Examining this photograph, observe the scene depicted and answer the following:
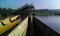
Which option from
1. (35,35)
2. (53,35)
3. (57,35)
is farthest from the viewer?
(35,35)

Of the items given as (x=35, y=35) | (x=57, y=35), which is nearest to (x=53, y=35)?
(x=57, y=35)

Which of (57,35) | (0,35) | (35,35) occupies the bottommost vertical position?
(35,35)

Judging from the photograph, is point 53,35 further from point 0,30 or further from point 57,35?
point 0,30

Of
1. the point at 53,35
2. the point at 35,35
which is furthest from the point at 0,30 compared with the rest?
the point at 35,35

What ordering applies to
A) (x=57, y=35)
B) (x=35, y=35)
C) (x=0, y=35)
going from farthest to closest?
(x=35, y=35) → (x=0, y=35) → (x=57, y=35)

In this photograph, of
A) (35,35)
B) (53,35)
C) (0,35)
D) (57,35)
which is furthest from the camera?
(35,35)

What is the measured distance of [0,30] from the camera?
537cm

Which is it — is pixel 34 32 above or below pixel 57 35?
below

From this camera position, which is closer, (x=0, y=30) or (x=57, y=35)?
(x=57, y=35)

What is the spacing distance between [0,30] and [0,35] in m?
0.30

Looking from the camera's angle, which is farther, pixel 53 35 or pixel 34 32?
pixel 34 32

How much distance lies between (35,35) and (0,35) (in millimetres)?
3717

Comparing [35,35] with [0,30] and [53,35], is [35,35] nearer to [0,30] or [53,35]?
[0,30]

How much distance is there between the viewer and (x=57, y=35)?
3.90 meters
